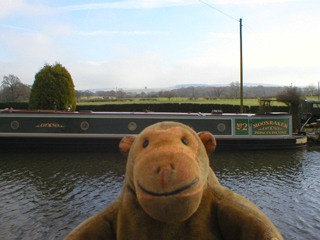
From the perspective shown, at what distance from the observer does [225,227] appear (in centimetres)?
223

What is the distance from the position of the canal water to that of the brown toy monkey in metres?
3.70

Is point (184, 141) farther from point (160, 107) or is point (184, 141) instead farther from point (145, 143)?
point (160, 107)

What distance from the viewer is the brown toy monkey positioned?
180cm

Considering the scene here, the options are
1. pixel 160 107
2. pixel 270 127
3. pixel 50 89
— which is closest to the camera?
pixel 270 127

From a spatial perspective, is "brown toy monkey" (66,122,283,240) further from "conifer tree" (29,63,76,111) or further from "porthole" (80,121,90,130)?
"conifer tree" (29,63,76,111)

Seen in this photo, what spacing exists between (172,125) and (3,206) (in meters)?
5.87

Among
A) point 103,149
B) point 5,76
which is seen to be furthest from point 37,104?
point 5,76

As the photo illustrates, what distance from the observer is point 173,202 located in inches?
69.7

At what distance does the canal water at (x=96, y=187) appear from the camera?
19.0 ft

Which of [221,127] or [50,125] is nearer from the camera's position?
[50,125]

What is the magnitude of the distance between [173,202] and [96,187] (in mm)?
6395

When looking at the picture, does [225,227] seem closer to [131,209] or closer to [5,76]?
[131,209]

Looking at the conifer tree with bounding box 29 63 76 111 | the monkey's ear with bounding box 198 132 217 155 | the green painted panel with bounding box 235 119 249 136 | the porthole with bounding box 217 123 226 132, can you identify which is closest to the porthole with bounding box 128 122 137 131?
the porthole with bounding box 217 123 226 132

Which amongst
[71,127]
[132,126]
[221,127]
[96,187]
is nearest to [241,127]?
[221,127]
